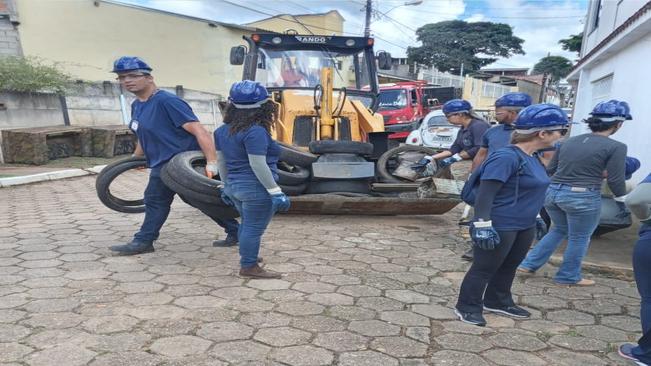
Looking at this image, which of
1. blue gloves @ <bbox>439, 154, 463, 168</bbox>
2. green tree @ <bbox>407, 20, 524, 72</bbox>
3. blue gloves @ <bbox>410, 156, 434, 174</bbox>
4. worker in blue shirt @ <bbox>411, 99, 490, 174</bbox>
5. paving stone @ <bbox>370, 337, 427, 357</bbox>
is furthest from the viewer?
green tree @ <bbox>407, 20, 524, 72</bbox>

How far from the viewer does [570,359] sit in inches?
105

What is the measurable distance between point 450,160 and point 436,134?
651cm

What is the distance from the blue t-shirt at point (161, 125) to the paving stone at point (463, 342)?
2.67m

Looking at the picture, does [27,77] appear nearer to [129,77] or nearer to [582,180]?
[129,77]

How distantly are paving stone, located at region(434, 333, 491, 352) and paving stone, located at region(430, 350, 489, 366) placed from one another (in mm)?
58

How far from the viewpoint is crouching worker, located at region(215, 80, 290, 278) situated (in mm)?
3348

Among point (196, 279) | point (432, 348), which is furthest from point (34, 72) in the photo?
point (432, 348)

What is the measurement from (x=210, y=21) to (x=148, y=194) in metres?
16.8

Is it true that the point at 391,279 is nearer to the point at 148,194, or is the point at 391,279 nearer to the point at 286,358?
the point at 286,358

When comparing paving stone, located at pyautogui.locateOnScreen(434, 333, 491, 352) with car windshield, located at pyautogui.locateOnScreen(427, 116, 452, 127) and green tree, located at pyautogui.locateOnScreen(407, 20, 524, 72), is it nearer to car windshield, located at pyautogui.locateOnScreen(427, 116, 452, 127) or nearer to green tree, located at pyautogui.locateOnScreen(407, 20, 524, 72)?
car windshield, located at pyautogui.locateOnScreen(427, 116, 452, 127)

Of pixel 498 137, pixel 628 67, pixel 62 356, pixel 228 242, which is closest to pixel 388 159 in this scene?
pixel 498 137

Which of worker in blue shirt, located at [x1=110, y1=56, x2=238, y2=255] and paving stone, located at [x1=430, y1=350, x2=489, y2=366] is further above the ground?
worker in blue shirt, located at [x1=110, y1=56, x2=238, y2=255]

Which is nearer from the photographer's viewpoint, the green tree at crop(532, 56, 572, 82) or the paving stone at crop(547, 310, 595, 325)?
the paving stone at crop(547, 310, 595, 325)

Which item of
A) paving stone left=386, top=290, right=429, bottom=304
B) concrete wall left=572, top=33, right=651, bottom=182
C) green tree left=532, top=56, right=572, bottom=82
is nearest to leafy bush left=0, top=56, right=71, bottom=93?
paving stone left=386, top=290, right=429, bottom=304
